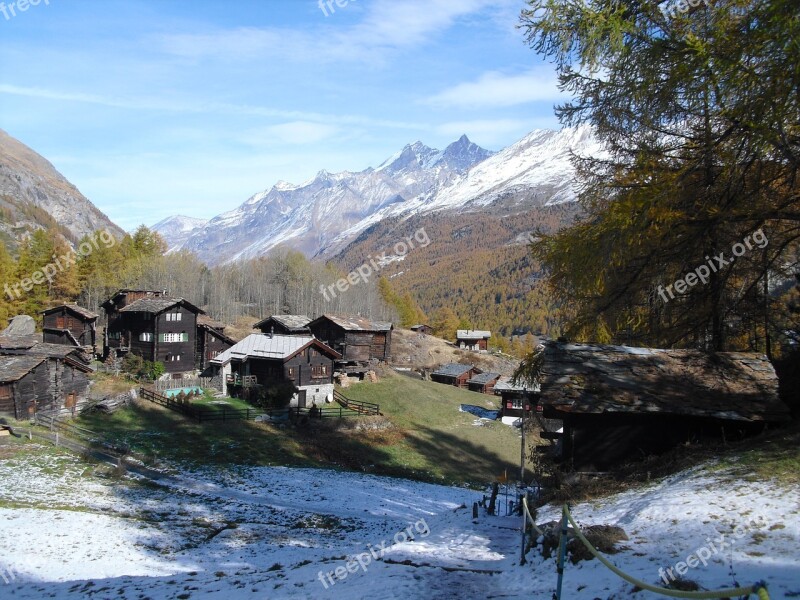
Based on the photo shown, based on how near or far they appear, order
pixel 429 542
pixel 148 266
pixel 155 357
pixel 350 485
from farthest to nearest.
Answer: pixel 148 266 → pixel 155 357 → pixel 350 485 → pixel 429 542

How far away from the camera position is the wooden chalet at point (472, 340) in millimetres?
118938

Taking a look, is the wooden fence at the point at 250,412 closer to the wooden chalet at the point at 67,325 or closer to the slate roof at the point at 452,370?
the wooden chalet at the point at 67,325

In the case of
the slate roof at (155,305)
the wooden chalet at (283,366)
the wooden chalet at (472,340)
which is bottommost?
the wooden chalet at (472,340)

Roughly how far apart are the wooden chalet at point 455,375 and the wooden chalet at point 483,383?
2.02 metres

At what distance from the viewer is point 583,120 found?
14.9m

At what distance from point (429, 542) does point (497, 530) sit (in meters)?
2.19

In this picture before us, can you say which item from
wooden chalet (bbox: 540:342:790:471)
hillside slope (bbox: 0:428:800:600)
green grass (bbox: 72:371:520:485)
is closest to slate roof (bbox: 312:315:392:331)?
green grass (bbox: 72:371:520:485)

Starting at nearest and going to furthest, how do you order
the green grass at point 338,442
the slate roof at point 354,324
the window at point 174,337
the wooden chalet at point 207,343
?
the green grass at point 338,442
the window at point 174,337
the wooden chalet at point 207,343
the slate roof at point 354,324

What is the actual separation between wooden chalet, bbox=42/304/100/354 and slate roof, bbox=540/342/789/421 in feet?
212

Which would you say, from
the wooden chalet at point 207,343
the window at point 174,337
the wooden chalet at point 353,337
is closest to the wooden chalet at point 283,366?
the wooden chalet at point 207,343

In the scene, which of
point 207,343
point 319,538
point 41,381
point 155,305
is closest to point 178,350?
point 207,343

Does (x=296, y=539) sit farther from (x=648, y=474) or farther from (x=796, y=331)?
(x=796, y=331)

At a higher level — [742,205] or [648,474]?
[742,205]

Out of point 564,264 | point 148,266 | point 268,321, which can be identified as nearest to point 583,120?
point 564,264
